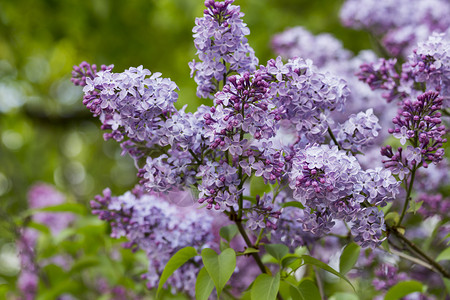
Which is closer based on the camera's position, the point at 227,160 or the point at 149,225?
the point at 227,160

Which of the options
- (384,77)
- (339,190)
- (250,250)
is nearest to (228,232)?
Result: (250,250)

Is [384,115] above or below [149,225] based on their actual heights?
above

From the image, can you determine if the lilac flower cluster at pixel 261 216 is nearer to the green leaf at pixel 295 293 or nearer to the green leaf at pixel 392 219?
the green leaf at pixel 295 293

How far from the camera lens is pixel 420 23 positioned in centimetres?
212

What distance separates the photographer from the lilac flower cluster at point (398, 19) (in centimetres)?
192

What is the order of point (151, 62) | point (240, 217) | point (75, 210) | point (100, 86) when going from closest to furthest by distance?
point (100, 86) → point (240, 217) → point (75, 210) → point (151, 62)

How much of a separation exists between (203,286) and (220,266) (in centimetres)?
7

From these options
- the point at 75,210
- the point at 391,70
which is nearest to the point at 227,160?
the point at 391,70

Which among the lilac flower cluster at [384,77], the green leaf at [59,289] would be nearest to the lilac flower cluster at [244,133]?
the lilac flower cluster at [384,77]

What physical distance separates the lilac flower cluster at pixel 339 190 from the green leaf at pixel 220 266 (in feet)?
0.53

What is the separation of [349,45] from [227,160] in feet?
8.56

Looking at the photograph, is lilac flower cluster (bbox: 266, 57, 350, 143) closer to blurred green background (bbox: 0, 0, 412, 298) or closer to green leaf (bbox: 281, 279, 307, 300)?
green leaf (bbox: 281, 279, 307, 300)

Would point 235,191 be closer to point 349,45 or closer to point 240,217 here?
point 240,217

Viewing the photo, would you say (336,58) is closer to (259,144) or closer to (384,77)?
(384,77)
